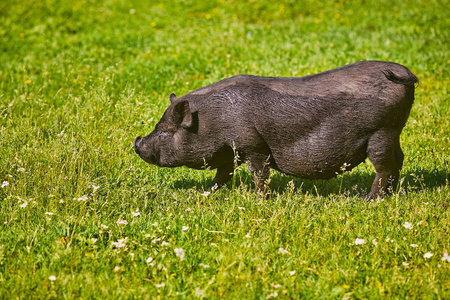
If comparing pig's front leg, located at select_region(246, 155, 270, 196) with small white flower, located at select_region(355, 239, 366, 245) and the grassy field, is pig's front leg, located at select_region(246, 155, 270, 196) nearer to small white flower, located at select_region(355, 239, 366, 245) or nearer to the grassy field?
the grassy field

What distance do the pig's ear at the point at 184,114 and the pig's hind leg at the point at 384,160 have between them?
5.28 feet

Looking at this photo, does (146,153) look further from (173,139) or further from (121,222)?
(121,222)

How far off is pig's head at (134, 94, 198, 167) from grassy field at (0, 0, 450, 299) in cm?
28

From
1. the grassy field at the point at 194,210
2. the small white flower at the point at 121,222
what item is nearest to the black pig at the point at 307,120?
the grassy field at the point at 194,210

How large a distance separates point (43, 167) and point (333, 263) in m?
2.85

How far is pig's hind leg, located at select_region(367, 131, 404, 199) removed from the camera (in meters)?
4.76

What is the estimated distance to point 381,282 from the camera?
3.62m

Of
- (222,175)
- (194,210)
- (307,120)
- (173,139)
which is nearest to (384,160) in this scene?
(307,120)

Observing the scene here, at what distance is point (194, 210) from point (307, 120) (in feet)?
4.14

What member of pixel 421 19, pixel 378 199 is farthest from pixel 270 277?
pixel 421 19

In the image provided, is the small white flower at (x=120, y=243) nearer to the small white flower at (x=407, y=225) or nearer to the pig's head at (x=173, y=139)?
the pig's head at (x=173, y=139)

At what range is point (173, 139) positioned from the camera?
16.8 ft

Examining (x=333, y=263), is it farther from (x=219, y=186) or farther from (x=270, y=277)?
(x=219, y=186)

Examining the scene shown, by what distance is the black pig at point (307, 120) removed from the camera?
472cm
